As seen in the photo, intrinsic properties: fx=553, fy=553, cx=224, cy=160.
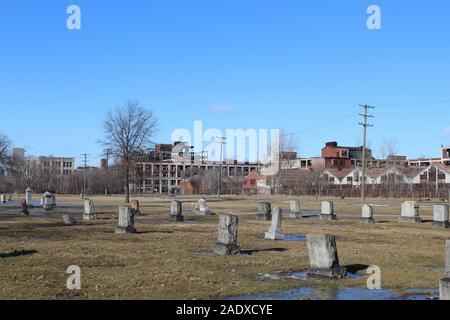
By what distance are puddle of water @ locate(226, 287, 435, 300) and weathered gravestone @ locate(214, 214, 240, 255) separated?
551cm

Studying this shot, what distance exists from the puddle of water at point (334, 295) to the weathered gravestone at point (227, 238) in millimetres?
5507

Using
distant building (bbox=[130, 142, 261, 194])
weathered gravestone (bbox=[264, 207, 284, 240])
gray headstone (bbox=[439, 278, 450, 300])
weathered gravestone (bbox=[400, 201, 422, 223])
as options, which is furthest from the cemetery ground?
distant building (bbox=[130, 142, 261, 194])

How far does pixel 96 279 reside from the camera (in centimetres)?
1131

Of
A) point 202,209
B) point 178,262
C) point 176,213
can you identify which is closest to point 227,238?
point 178,262

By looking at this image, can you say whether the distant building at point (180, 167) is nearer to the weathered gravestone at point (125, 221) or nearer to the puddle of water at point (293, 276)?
the weathered gravestone at point (125, 221)

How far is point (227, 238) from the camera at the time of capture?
15.9m

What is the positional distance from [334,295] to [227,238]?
6329 millimetres

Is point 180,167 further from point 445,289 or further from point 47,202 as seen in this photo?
point 445,289

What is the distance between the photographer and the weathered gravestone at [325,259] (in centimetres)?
1194

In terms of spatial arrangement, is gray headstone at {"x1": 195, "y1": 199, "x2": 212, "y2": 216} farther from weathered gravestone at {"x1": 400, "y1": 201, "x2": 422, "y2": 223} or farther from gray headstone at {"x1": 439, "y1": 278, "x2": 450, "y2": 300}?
gray headstone at {"x1": 439, "y1": 278, "x2": 450, "y2": 300}

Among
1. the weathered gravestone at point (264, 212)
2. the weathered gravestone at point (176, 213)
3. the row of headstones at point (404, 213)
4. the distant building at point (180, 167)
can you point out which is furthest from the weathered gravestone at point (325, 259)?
the distant building at point (180, 167)
